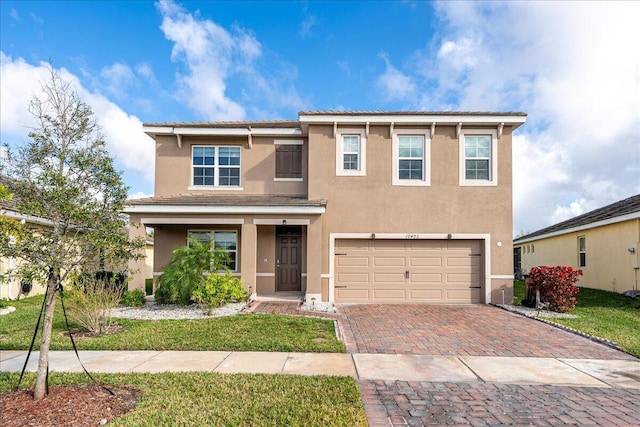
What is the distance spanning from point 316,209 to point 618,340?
26.8 ft

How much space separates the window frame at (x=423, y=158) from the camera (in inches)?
520

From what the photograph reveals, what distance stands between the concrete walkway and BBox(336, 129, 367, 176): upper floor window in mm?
7713

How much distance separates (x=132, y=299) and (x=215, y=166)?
5.50 m

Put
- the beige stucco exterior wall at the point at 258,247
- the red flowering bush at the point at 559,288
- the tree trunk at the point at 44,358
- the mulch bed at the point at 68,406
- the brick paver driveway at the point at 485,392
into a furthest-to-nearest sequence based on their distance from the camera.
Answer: the beige stucco exterior wall at the point at 258,247, the red flowering bush at the point at 559,288, the tree trunk at the point at 44,358, the brick paver driveway at the point at 485,392, the mulch bed at the point at 68,406

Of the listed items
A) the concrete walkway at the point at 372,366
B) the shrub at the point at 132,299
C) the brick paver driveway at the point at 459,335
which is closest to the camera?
the concrete walkway at the point at 372,366

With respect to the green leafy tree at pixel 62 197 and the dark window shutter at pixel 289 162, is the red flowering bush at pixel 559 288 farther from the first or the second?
the green leafy tree at pixel 62 197

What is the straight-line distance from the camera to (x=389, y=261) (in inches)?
518

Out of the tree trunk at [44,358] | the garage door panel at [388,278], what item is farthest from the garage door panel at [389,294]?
the tree trunk at [44,358]

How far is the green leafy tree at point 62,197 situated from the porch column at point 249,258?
23.1ft

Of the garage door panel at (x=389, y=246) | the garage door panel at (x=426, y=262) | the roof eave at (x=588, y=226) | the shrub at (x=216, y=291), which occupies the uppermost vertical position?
the roof eave at (x=588, y=226)

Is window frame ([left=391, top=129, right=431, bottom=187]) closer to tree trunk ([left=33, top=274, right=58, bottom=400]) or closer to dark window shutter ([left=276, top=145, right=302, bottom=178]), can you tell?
dark window shutter ([left=276, top=145, right=302, bottom=178])

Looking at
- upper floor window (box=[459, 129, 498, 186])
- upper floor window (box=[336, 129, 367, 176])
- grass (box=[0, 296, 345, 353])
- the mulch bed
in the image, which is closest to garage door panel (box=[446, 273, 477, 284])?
upper floor window (box=[459, 129, 498, 186])

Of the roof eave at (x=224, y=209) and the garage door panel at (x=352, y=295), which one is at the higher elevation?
the roof eave at (x=224, y=209)

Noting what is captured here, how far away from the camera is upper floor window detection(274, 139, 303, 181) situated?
1423cm
